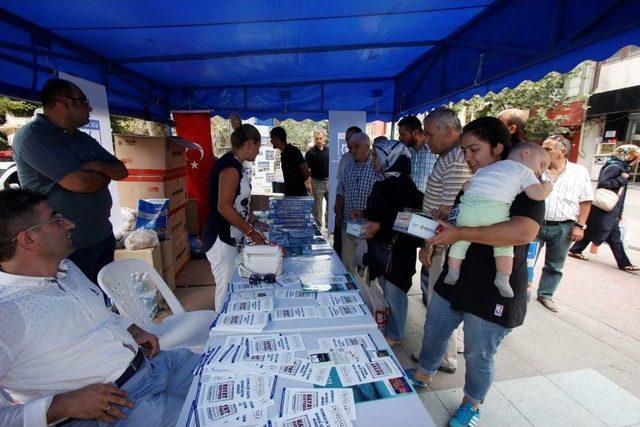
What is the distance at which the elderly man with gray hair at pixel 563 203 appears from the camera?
301 centimetres

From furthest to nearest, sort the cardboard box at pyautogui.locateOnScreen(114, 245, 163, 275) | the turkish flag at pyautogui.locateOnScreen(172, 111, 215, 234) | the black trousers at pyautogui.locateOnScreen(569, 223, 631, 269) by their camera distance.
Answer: the turkish flag at pyautogui.locateOnScreen(172, 111, 215, 234) → the black trousers at pyautogui.locateOnScreen(569, 223, 631, 269) → the cardboard box at pyautogui.locateOnScreen(114, 245, 163, 275)

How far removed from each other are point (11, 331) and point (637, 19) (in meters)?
2.78

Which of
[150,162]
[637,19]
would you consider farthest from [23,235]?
[150,162]

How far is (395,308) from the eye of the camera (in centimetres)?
237

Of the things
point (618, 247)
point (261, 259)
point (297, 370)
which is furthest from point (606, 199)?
point (297, 370)

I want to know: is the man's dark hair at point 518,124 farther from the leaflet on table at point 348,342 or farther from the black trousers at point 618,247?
the black trousers at point 618,247

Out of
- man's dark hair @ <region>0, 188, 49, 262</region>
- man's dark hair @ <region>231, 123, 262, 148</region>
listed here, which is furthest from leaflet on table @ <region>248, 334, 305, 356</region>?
man's dark hair @ <region>231, 123, 262, 148</region>

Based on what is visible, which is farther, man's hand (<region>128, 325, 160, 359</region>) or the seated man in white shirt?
man's hand (<region>128, 325, 160, 359</region>)

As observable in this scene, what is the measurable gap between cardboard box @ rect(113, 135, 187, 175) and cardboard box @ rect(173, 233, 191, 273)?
3.24 feet

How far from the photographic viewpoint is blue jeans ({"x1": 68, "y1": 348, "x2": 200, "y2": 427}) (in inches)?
45.3

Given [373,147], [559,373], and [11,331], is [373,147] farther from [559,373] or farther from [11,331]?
[11,331]

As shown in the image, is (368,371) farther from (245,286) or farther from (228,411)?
(245,286)

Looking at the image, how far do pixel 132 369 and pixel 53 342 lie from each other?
0.32 meters

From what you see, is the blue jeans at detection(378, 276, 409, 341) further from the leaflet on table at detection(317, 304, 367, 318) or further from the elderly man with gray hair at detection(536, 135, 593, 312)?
the elderly man with gray hair at detection(536, 135, 593, 312)
